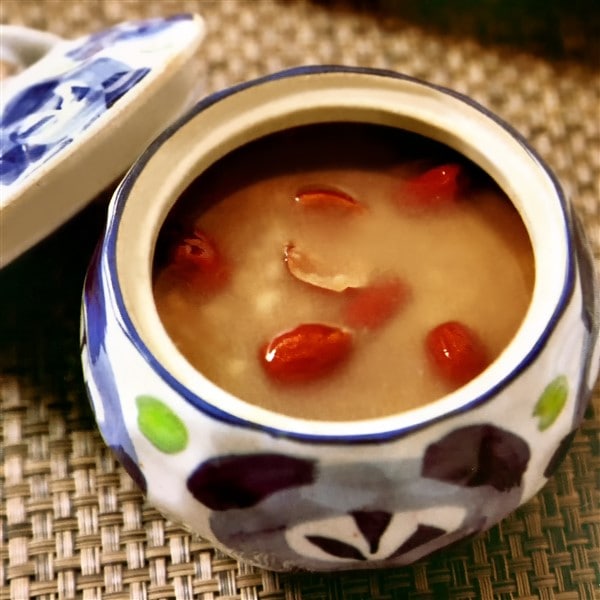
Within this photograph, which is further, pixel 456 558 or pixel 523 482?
pixel 456 558

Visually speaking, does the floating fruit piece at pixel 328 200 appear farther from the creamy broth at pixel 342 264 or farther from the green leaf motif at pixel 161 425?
the green leaf motif at pixel 161 425

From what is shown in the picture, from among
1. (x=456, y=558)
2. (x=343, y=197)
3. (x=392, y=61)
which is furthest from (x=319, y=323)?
(x=392, y=61)

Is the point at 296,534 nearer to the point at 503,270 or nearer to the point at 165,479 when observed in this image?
the point at 165,479

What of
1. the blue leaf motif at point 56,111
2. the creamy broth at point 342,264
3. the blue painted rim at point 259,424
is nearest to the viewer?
the blue painted rim at point 259,424

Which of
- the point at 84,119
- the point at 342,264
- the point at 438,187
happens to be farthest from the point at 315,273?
the point at 84,119

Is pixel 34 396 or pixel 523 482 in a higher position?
pixel 34 396

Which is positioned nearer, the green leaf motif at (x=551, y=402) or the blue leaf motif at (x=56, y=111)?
the green leaf motif at (x=551, y=402)

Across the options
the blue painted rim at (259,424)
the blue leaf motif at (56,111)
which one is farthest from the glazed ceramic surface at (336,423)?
the blue leaf motif at (56,111)
